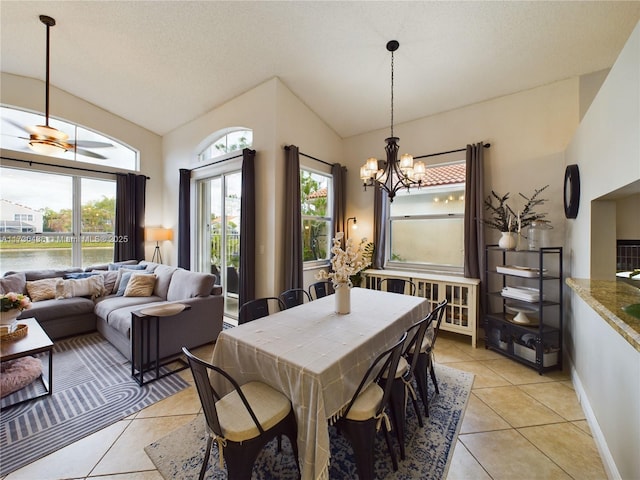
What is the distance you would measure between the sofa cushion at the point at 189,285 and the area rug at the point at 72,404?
34.7 inches

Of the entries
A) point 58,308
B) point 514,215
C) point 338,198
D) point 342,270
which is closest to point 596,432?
point 342,270

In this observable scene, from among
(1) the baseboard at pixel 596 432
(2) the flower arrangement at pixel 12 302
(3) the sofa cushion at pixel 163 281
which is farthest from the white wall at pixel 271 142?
(1) the baseboard at pixel 596 432

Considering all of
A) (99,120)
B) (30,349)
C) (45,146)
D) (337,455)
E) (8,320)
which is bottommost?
(337,455)

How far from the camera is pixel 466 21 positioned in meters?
2.51

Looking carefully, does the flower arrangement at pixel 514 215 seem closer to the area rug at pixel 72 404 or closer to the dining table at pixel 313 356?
the dining table at pixel 313 356

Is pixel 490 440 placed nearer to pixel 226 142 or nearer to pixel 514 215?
pixel 514 215

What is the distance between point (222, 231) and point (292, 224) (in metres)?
1.66

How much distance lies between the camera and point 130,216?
5242 millimetres

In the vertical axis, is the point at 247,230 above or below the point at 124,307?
above

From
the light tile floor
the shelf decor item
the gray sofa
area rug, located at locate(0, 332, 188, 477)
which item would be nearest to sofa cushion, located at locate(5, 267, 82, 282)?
the gray sofa

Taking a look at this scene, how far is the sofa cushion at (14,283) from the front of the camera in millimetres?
3487

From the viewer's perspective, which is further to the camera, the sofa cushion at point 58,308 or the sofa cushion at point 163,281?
the sofa cushion at point 163,281

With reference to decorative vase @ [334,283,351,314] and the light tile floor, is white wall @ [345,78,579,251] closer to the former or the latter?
the light tile floor

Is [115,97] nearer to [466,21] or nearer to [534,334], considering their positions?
[466,21]
